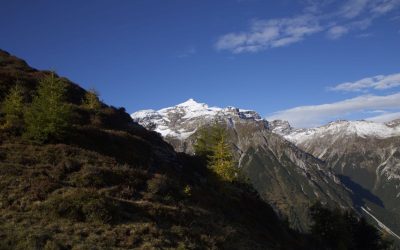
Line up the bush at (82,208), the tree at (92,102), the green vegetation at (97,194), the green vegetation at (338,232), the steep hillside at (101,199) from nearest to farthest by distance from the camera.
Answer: the steep hillside at (101,199), the green vegetation at (97,194), the bush at (82,208), the tree at (92,102), the green vegetation at (338,232)

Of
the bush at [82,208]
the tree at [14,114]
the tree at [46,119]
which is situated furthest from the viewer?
the tree at [14,114]

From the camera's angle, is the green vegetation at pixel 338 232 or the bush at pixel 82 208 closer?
the bush at pixel 82 208

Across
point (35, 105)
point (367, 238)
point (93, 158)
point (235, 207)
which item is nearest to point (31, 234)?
point (93, 158)

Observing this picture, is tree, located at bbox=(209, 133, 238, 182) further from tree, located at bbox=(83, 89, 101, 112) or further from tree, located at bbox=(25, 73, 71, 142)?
tree, located at bbox=(25, 73, 71, 142)

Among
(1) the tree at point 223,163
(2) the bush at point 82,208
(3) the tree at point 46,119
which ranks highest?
(3) the tree at point 46,119

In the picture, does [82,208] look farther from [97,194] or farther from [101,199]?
[97,194]

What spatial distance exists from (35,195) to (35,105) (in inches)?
506

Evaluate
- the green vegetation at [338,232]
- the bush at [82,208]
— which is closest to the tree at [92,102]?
the bush at [82,208]

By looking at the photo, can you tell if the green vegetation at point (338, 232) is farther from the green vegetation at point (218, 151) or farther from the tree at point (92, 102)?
the tree at point (92, 102)

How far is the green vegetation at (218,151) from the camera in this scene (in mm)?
57188

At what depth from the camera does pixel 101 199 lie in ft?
88.9

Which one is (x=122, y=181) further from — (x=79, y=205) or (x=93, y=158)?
(x=79, y=205)

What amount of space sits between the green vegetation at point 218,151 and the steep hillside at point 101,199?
23.2ft

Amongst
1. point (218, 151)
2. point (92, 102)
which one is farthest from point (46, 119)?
point (218, 151)
